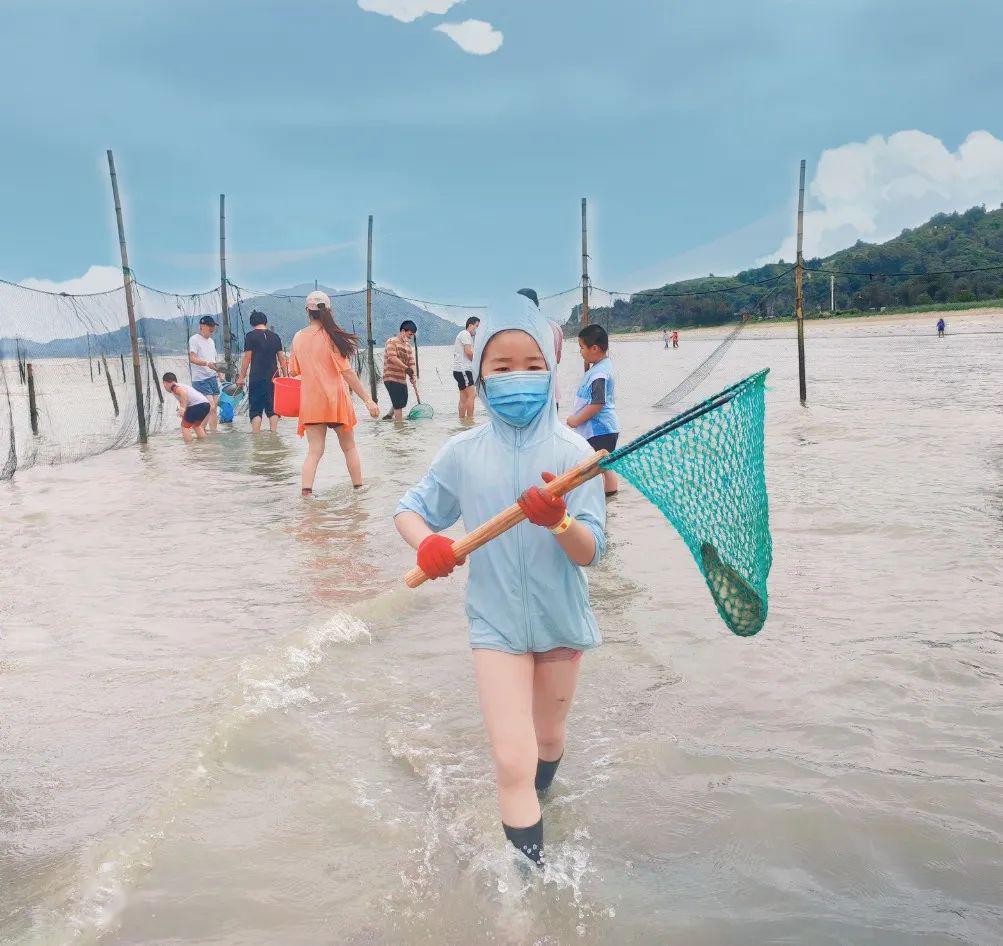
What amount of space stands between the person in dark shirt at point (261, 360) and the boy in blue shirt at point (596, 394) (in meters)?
7.83

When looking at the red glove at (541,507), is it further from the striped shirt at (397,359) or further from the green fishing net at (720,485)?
the striped shirt at (397,359)

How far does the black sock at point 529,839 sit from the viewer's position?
2500 millimetres

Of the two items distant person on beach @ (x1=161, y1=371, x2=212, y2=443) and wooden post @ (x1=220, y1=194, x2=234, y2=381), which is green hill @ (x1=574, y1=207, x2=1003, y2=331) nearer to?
wooden post @ (x1=220, y1=194, x2=234, y2=381)

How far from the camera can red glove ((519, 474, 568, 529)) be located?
7.27ft

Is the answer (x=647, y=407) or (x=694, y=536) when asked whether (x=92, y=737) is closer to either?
(x=694, y=536)

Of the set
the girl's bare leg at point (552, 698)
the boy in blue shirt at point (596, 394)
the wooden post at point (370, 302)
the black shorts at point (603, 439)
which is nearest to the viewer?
the girl's bare leg at point (552, 698)

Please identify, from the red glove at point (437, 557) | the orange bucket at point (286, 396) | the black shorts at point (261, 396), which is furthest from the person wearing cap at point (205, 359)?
the red glove at point (437, 557)

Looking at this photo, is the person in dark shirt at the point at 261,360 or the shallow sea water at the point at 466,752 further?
the person in dark shirt at the point at 261,360

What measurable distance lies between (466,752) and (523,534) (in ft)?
4.70

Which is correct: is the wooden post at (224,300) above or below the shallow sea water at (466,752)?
above

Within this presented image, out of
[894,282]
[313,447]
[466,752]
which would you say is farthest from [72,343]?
[894,282]

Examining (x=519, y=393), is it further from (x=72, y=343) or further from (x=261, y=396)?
(x=72, y=343)

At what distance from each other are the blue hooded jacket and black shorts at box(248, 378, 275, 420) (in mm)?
11980

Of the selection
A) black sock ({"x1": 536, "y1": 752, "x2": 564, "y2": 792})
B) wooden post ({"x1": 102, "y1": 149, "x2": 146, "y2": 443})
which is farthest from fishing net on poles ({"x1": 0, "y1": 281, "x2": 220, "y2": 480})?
black sock ({"x1": 536, "y1": 752, "x2": 564, "y2": 792})
